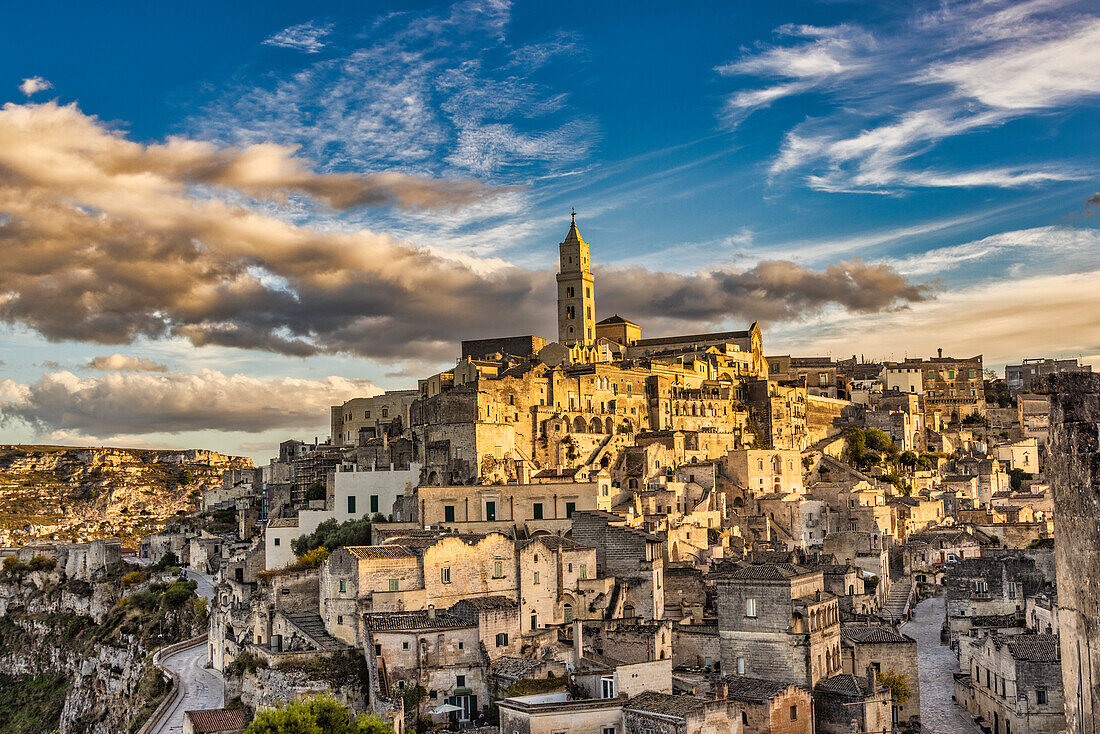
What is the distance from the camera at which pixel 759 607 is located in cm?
3077

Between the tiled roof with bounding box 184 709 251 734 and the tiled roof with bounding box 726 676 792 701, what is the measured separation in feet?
49.3

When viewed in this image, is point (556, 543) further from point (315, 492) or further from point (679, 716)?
point (315, 492)

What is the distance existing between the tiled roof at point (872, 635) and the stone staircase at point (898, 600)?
8090 mm

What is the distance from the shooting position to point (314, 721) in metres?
27.0

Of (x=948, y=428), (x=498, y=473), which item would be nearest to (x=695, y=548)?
(x=498, y=473)

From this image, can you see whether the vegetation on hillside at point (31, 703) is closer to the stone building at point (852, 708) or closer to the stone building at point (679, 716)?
the stone building at point (679, 716)

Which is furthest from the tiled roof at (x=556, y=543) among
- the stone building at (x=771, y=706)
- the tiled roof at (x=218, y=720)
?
the tiled roof at (x=218, y=720)

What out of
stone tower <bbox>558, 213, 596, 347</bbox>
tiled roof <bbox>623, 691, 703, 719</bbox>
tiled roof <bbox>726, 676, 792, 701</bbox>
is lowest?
tiled roof <bbox>726, 676, 792, 701</bbox>

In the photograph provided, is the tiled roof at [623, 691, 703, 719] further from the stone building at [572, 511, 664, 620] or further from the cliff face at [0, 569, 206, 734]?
the cliff face at [0, 569, 206, 734]

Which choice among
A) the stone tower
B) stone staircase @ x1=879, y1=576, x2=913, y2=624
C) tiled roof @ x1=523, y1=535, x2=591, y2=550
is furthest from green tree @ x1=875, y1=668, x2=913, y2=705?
the stone tower

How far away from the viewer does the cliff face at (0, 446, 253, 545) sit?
105525mm

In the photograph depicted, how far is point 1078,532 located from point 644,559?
98.5ft

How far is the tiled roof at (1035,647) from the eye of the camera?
29.4m

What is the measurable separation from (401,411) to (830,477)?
28335 mm
